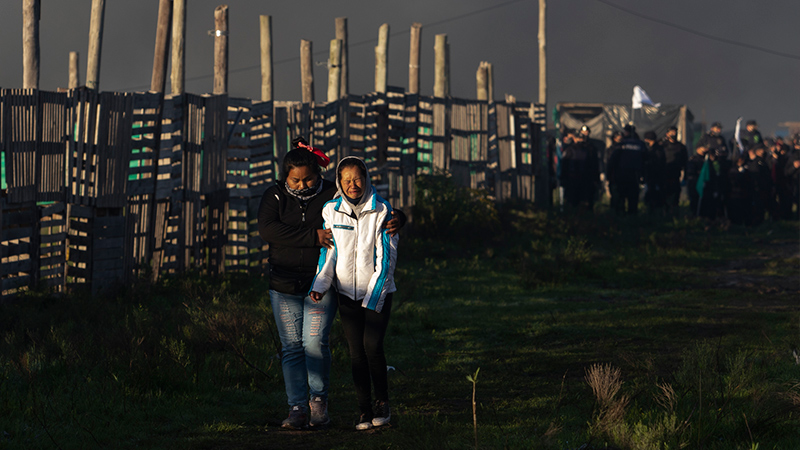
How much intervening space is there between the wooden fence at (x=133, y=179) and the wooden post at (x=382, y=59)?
569cm

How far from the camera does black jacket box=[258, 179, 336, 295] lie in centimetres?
549

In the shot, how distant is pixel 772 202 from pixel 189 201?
54.5ft

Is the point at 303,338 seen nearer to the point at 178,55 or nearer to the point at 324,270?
the point at 324,270

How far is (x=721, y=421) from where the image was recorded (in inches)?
207

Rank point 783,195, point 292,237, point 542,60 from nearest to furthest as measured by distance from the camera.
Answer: point 292,237 → point 783,195 → point 542,60

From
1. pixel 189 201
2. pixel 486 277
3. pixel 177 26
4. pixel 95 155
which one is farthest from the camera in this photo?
pixel 177 26

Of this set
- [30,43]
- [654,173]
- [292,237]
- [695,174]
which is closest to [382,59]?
[654,173]

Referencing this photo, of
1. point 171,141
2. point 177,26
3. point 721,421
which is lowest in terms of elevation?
point 721,421

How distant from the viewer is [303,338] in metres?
5.60

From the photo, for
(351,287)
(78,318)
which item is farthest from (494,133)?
(351,287)

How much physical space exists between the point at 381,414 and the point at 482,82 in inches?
880

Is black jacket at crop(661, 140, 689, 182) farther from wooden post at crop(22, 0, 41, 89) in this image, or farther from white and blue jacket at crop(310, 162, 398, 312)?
white and blue jacket at crop(310, 162, 398, 312)

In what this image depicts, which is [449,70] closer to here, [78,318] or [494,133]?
[494,133]

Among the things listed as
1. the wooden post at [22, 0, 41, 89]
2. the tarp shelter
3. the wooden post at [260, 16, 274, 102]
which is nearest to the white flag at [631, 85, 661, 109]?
the tarp shelter
